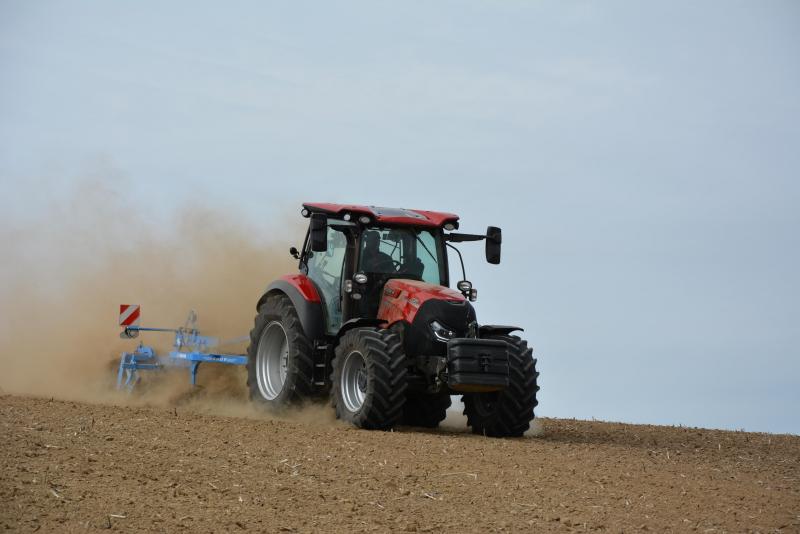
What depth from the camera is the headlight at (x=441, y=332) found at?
12711 millimetres

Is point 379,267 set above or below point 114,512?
above

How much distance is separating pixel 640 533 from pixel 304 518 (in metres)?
2.45

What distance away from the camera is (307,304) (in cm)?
1394

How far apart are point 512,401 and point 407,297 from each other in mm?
1736

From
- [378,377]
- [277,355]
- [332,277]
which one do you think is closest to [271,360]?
[277,355]

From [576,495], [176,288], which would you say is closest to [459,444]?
[576,495]

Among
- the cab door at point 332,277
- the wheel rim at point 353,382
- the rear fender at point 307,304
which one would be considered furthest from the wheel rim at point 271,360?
the wheel rim at point 353,382

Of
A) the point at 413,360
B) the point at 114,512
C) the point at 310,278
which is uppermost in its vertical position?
the point at 310,278

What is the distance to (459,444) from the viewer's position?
38.4 feet

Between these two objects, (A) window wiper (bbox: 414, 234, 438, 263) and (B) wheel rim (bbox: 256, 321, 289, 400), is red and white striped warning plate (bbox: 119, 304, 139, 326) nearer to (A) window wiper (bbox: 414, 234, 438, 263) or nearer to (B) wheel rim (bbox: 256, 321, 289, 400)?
(B) wheel rim (bbox: 256, 321, 289, 400)

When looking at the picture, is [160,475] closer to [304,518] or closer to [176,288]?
[304,518]

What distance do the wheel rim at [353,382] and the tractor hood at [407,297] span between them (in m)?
0.64

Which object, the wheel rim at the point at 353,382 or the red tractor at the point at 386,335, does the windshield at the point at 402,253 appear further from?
the wheel rim at the point at 353,382

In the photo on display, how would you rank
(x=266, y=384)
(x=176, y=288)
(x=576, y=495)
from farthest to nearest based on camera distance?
(x=176, y=288), (x=266, y=384), (x=576, y=495)
